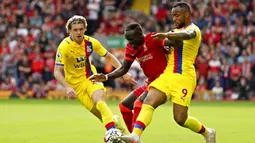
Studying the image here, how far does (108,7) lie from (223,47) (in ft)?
21.7

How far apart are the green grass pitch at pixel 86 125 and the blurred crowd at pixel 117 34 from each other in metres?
5.42

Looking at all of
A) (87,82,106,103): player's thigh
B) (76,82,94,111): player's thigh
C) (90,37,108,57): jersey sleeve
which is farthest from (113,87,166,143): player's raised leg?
(90,37,108,57): jersey sleeve

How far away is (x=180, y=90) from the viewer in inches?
416

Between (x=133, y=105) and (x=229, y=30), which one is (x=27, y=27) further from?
(x=133, y=105)

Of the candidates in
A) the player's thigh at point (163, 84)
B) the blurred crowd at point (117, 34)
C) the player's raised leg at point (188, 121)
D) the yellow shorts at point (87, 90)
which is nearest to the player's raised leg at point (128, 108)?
the yellow shorts at point (87, 90)

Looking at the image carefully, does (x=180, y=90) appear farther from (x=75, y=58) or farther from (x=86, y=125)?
(x=86, y=125)

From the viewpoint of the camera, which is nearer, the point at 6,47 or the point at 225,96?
the point at 225,96

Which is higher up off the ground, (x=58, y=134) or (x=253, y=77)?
(x=58, y=134)

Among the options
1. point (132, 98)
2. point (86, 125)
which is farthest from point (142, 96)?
point (86, 125)

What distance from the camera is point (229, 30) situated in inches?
1241

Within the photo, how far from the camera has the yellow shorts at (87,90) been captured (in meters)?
12.2

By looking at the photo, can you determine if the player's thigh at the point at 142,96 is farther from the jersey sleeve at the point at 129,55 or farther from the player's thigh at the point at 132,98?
the jersey sleeve at the point at 129,55

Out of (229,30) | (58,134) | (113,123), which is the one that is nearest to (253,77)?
(229,30)

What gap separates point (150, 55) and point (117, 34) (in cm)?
2086
